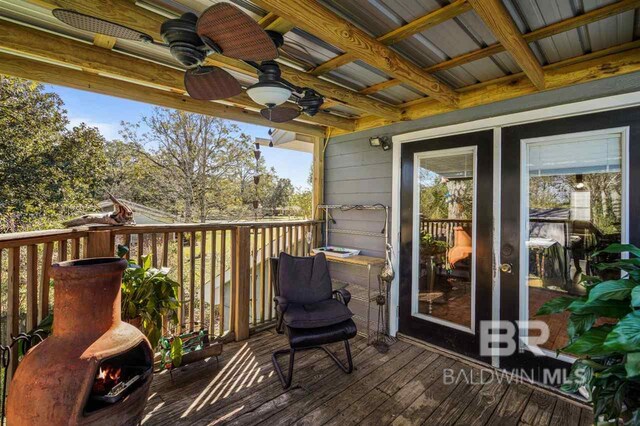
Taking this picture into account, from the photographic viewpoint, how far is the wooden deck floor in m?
2.06

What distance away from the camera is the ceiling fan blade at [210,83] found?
1.69 m

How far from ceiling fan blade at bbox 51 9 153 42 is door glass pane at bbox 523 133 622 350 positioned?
118 inches

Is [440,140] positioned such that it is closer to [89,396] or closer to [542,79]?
[542,79]

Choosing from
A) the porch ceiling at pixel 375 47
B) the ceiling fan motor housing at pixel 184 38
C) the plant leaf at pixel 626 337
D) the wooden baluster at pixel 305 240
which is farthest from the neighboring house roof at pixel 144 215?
the plant leaf at pixel 626 337

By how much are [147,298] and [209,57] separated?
184 cm

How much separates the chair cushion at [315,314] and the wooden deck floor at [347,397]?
1.62ft

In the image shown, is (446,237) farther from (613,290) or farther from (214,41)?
(214,41)

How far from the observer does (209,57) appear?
2113 millimetres

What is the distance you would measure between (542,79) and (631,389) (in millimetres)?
2145

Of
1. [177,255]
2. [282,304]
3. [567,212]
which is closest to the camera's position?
[567,212]

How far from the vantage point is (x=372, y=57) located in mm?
1956

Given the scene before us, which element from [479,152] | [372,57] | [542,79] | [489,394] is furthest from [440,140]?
[489,394]

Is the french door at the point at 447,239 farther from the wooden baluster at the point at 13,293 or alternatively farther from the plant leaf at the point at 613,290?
the wooden baluster at the point at 13,293

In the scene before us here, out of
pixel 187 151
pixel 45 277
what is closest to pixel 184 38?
pixel 45 277
